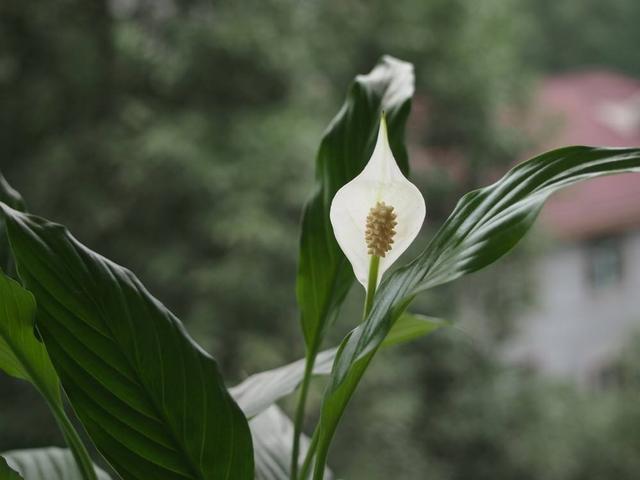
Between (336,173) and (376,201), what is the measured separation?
0.41 feet

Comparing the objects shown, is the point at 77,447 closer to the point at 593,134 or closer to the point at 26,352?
the point at 26,352

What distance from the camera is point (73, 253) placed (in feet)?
1.23

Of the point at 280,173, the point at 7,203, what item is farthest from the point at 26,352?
the point at 280,173

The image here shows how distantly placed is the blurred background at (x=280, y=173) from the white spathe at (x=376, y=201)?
2154mm

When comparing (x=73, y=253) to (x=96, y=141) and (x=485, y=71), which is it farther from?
(x=485, y=71)

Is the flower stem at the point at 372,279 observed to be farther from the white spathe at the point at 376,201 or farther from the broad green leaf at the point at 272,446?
the broad green leaf at the point at 272,446

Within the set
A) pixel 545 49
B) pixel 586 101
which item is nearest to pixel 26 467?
pixel 586 101

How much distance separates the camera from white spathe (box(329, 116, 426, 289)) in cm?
39

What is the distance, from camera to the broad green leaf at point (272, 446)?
1.73 ft

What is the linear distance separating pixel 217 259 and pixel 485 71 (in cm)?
170

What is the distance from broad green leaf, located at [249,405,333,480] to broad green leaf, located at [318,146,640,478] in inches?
5.9

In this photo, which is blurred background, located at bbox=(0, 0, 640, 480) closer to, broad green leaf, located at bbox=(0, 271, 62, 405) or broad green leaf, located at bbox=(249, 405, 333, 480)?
broad green leaf, located at bbox=(249, 405, 333, 480)

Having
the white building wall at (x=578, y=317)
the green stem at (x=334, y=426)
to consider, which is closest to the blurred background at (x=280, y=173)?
the white building wall at (x=578, y=317)

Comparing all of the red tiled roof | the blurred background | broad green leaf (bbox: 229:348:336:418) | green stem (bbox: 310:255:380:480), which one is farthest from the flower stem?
the red tiled roof
